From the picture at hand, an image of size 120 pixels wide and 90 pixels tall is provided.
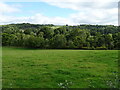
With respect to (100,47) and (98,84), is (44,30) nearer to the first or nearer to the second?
(100,47)

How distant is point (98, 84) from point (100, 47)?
50698mm

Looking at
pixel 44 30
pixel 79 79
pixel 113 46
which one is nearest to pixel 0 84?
pixel 79 79

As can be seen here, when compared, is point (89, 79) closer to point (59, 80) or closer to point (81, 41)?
point (59, 80)

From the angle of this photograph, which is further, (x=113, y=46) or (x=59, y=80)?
(x=113, y=46)

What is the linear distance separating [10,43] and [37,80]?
207ft

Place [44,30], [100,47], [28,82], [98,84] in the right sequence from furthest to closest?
[44,30] → [100,47] → [28,82] → [98,84]

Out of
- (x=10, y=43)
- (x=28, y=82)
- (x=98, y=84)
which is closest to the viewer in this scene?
(x=98, y=84)

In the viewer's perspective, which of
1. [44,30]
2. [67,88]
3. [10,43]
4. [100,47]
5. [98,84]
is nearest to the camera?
[67,88]

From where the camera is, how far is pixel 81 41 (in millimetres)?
59344

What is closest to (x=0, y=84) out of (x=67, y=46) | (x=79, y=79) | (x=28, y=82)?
(x=28, y=82)

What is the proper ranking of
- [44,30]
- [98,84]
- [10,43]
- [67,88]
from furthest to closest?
[44,30] → [10,43] → [98,84] → [67,88]

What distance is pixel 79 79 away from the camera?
8.92 m

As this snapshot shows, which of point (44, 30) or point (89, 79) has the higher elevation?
point (44, 30)

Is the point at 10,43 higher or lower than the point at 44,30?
lower
